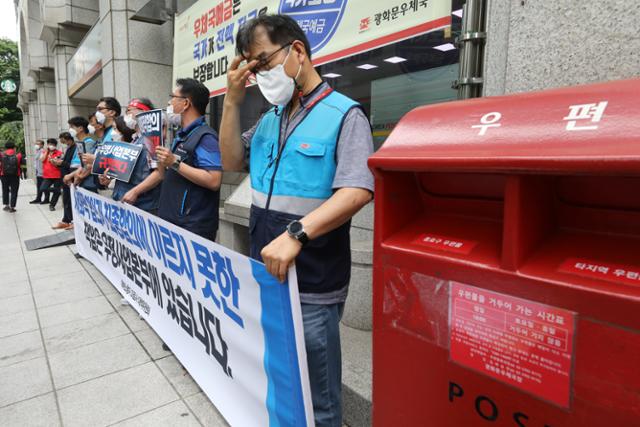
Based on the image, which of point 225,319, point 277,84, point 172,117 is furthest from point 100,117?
point 277,84

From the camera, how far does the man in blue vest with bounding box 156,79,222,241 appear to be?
2516 mm

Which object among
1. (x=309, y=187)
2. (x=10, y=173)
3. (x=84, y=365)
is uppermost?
(x=309, y=187)

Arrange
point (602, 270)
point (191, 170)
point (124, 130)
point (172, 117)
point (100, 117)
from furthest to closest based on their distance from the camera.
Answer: point (100, 117), point (124, 130), point (172, 117), point (191, 170), point (602, 270)

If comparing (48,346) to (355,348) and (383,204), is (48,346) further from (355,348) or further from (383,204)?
(383,204)

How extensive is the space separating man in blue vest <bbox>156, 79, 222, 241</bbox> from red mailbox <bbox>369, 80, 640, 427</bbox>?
161 cm

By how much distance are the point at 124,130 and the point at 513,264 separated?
399 cm

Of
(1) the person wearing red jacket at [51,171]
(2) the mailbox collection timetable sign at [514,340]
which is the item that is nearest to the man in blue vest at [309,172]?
(2) the mailbox collection timetable sign at [514,340]

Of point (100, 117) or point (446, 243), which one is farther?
point (100, 117)

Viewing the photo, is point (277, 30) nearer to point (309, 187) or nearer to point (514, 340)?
point (309, 187)

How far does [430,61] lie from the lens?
350 centimetres

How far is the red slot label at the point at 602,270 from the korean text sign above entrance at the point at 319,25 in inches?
73.3

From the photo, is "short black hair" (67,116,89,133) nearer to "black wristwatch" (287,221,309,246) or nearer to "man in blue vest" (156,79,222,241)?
"man in blue vest" (156,79,222,241)

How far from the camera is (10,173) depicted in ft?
34.6

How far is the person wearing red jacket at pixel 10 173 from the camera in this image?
1044 cm
